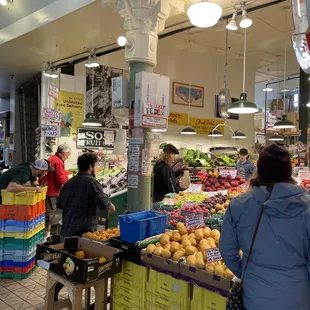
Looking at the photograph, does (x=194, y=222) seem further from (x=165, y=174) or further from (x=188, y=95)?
(x=188, y=95)

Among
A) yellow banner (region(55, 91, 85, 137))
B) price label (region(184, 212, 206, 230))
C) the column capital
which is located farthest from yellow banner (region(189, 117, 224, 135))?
price label (region(184, 212, 206, 230))

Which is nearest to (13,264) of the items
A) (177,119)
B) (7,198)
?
(7,198)

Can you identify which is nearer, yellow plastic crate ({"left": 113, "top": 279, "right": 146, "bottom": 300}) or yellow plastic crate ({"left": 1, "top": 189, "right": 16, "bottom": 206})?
yellow plastic crate ({"left": 113, "top": 279, "right": 146, "bottom": 300})

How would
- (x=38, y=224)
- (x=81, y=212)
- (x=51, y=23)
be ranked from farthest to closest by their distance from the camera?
1. (x=51, y=23)
2. (x=38, y=224)
3. (x=81, y=212)

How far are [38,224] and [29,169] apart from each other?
39.4 inches

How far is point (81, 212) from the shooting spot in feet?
13.3

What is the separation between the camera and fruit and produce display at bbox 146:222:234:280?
265cm

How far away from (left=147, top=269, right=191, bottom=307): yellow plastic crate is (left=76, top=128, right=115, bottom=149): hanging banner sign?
7.41 m

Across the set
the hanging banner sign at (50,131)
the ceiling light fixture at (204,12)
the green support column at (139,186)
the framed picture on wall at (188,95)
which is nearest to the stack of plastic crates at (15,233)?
the green support column at (139,186)

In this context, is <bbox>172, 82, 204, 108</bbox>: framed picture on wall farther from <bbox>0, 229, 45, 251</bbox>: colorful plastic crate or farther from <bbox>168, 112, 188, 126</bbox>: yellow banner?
<bbox>0, 229, 45, 251</bbox>: colorful plastic crate

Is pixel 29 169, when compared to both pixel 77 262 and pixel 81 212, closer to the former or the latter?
pixel 81 212

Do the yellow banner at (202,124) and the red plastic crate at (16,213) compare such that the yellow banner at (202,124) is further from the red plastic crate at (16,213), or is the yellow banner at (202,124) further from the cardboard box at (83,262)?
the cardboard box at (83,262)

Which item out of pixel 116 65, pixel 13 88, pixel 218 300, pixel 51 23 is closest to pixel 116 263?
pixel 218 300

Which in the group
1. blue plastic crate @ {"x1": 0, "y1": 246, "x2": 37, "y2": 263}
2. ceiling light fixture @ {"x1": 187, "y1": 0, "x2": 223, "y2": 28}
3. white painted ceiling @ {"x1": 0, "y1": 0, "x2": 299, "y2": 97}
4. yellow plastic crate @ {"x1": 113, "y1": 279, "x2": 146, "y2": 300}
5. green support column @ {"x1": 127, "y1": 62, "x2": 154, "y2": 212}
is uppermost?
white painted ceiling @ {"x1": 0, "y1": 0, "x2": 299, "y2": 97}
